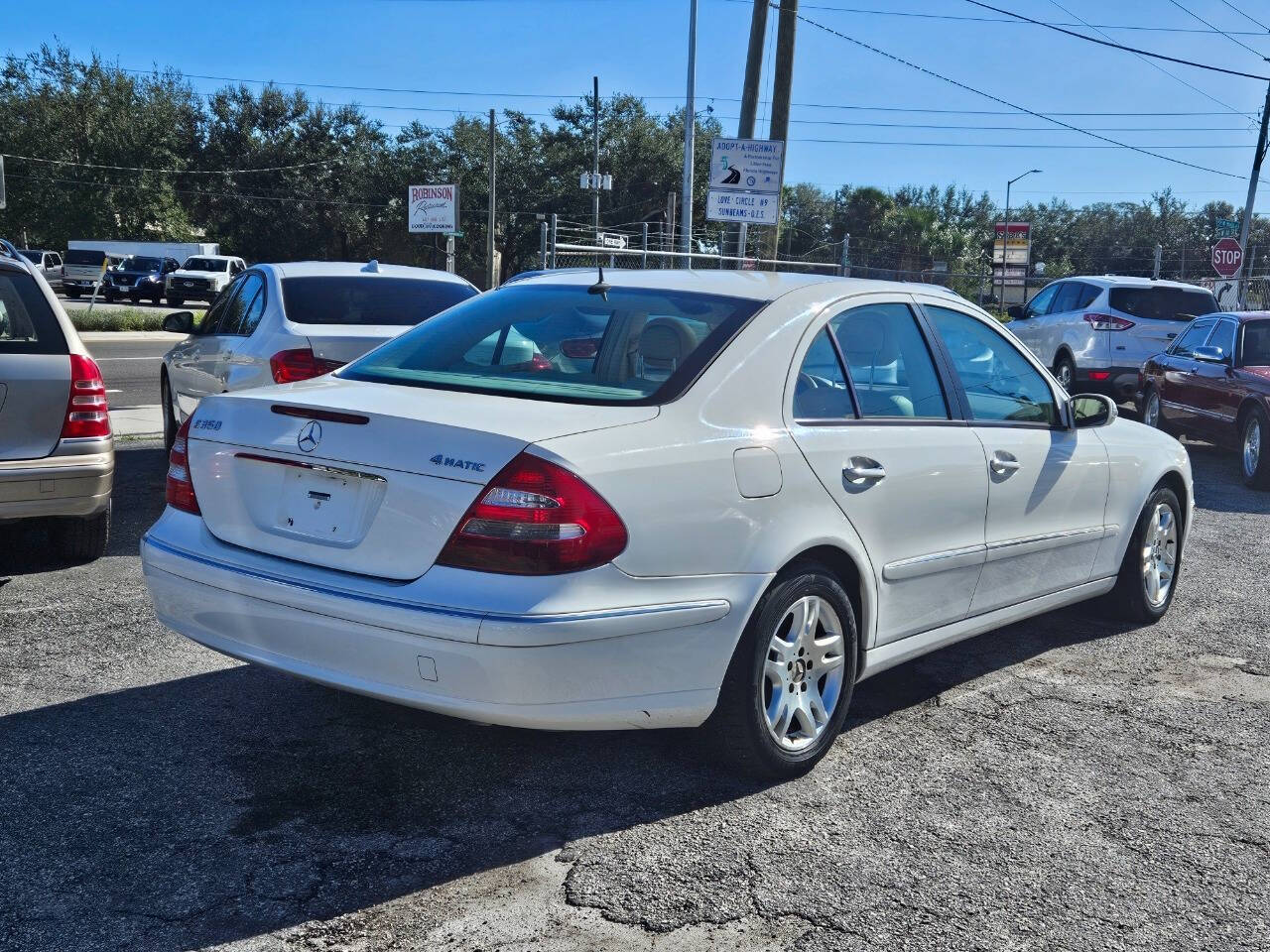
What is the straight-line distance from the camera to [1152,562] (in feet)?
20.4

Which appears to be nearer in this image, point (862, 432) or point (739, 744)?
point (739, 744)

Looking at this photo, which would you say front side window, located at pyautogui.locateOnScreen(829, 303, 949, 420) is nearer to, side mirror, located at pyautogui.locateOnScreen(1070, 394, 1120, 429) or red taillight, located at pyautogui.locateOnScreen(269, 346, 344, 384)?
side mirror, located at pyautogui.locateOnScreen(1070, 394, 1120, 429)

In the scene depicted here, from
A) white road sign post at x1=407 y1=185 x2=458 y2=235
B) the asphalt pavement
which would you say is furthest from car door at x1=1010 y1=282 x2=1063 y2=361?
white road sign post at x1=407 y1=185 x2=458 y2=235

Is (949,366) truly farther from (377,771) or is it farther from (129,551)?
(129,551)

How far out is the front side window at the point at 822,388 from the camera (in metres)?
4.14

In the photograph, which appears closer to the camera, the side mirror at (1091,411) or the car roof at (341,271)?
the side mirror at (1091,411)

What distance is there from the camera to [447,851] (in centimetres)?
346

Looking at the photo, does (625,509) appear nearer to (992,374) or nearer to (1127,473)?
(992,374)

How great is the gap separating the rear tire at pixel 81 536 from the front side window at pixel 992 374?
13.9ft

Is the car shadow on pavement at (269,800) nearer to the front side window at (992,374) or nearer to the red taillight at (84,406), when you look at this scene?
the front side window at (992,374)

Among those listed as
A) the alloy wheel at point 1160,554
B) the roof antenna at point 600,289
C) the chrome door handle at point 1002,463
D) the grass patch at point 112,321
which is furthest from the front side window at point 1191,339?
the grass patch at point 112,321

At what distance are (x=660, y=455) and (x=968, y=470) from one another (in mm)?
1601

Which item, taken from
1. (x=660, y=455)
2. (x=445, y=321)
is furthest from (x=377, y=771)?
(x=445, y=321)

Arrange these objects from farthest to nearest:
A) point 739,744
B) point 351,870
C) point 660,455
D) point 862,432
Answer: point 862,432
point 739,744
point 660,455
point 351,870
